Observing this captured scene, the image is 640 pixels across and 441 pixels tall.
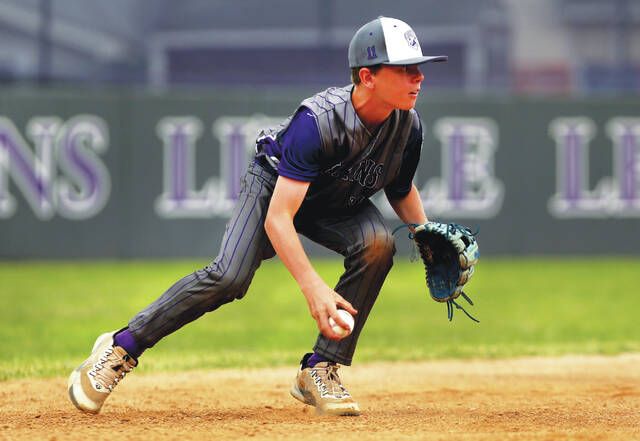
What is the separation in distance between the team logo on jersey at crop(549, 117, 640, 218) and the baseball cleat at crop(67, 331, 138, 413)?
29.0 feet

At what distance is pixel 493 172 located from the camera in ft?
41.6

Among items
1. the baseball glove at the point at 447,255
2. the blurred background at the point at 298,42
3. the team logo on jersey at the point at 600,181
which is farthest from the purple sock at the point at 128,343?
the blurred background at the point at 298,42

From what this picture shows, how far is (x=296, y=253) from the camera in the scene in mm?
4199

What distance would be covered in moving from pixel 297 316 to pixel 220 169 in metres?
3.45

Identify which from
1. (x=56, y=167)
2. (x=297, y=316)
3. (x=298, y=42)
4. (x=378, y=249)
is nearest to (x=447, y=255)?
(x=378, y=249)

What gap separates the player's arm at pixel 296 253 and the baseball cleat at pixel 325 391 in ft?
1.33

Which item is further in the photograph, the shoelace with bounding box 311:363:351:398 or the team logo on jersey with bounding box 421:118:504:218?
the team logo on jersey with bounding box 421:118:504:218

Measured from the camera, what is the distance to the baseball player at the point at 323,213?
4.24m

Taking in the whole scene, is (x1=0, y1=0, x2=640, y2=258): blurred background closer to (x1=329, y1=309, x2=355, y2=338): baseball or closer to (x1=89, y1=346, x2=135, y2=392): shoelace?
(x1=89, y1=346, x2=135, y2=392): shoelace

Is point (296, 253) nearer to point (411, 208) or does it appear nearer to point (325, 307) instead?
point (325, 307)

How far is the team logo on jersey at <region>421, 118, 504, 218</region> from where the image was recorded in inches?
493

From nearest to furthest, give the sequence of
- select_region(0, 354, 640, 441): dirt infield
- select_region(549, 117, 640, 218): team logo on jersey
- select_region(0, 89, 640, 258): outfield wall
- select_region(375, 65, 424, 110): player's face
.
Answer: select_region(0, 354, 640, 441): dirt infield < select_region(375, 65, 424, 110): player's face < select_region(0, 89, 640, 258): outfield wall < select_region(549, 117, 640, 218): team logo on jersey

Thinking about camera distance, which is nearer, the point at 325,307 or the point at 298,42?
the point at 325,307

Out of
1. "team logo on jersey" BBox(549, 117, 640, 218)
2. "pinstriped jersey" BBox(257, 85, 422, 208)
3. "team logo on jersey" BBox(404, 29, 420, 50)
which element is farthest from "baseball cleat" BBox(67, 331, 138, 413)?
"team logo on jersey" BBox(549, 117, 640, 218)
